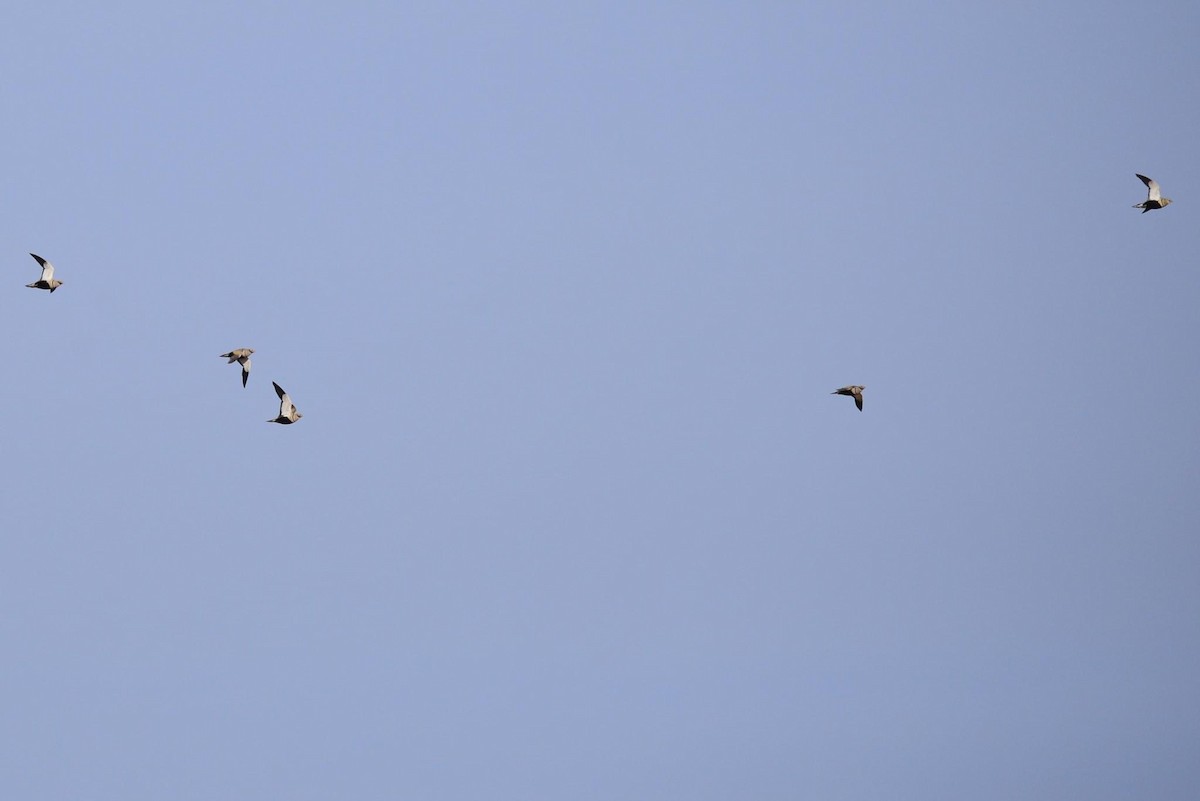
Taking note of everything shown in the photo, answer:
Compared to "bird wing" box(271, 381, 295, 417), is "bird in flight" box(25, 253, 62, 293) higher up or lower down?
higher up

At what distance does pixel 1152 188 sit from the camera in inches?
3521

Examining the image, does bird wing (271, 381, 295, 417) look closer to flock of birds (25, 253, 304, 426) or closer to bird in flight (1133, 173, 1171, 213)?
flock of birds (25, 253, 304, 426)

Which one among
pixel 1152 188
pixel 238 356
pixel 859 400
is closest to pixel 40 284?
pixel 238 356

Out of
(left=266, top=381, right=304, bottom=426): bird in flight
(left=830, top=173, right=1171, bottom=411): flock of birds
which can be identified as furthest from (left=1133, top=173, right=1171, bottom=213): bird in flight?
(left=266, top=381, right=304, bottom=426): bird in flight

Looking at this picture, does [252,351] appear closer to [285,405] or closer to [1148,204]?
[285,405]

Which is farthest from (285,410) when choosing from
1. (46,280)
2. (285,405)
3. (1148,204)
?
(1148,204)

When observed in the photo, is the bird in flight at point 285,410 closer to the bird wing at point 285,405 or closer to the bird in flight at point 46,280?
the bird wing at point 285,405

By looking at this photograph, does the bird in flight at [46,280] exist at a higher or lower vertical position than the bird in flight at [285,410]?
higher

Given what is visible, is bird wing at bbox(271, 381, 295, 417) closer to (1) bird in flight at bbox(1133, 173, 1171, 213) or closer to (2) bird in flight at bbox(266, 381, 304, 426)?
(2) bird in flight at bbox(266, 381, 304, 426)

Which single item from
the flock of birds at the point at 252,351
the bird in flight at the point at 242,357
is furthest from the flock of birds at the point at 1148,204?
the bird in flight at the point at 242,357

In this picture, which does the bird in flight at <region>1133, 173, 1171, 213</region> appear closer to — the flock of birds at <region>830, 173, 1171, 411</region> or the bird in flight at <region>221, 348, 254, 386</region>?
the flock of birds at <region>830, 173, 1171, 411</region>

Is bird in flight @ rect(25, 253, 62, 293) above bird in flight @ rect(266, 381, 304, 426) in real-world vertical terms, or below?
above

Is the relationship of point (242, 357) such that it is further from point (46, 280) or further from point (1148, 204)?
point (1148, 204)

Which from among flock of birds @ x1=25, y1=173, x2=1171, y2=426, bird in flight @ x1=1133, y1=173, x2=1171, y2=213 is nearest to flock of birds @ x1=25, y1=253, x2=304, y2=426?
flock of birds @ x1=25, y1=173, x2=1171, y2=426
